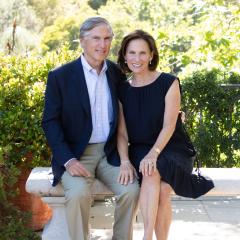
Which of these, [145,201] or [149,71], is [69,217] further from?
[149,71]

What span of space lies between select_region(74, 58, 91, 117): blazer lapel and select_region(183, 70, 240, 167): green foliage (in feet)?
8.20

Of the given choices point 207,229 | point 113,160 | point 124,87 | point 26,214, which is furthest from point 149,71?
point 207,229

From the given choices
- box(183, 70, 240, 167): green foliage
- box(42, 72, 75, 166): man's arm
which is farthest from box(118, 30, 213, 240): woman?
box(183, 70, 240, 167): green foliage

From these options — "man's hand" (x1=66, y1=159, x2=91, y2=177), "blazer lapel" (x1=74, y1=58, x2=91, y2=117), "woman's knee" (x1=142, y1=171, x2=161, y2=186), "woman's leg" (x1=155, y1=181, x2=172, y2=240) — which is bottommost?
"woman's leg" (x1=155, y1=181, x2=172, y2=240)

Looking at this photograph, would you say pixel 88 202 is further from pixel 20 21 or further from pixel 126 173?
pixel 20 21

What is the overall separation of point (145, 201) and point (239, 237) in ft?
5.12

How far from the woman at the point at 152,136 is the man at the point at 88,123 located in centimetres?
9

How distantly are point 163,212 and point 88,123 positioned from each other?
811 mm

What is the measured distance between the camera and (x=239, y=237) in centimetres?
475

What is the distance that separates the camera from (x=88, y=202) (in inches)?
142

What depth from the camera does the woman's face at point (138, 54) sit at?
3.83 meters

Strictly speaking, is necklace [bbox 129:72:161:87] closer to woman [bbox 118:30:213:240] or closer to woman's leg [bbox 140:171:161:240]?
woman [bbox 118:30:213:240]

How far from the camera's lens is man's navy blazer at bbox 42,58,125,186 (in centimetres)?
381

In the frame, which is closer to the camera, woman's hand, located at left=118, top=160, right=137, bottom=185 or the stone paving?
woman's hand, located at left=118, top=160, right=137, bottom=185
